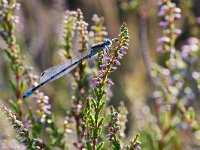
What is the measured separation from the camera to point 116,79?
4344mm

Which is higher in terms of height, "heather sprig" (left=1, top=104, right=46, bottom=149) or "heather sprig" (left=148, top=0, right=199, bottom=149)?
"heather sprig" (left=148, top=0, right=199, bottom=149)

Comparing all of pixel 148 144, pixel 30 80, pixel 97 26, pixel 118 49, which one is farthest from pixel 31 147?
pixel 148 144

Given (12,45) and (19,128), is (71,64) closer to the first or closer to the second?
(19,128)

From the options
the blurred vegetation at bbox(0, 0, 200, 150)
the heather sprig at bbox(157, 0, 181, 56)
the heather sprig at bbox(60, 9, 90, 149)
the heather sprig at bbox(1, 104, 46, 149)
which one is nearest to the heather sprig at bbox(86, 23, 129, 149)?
the blurred vegetation at bbox(0, 0, 200, 150)

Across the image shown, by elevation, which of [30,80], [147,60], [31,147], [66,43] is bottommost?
[31,147]

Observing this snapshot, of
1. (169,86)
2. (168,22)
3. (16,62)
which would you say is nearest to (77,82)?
(16,62)

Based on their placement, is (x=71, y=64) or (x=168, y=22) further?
(x=168, y=22)

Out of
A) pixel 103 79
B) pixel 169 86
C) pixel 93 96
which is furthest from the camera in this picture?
pixel 93 96

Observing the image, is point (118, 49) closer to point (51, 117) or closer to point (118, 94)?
point (51, 117)

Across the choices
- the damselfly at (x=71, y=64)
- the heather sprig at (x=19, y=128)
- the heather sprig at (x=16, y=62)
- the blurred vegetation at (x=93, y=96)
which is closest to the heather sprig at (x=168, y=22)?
the blurred vegetation at (x=93, y=96)

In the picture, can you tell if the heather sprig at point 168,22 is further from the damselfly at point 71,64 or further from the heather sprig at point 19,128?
the heather sprig at point 19,128

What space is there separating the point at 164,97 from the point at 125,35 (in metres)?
1.12

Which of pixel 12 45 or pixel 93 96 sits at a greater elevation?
pixel 93 96

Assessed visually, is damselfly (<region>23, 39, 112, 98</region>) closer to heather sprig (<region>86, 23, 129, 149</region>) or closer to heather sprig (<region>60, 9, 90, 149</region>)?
heather sprig (<region>86, 23, 129, 149</region>)
